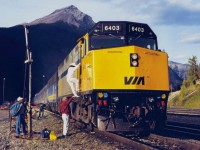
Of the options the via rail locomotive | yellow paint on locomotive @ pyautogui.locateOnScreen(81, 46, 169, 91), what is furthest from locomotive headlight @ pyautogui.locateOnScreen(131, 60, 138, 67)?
yellow paint on locomotive @ pyautogui.locateOnScreen(81, 46, 169, 91)

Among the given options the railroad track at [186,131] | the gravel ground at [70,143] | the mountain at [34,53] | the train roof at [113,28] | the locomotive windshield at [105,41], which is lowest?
the gravel ground at [70,143]

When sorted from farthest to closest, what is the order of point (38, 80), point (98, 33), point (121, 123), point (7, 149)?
point (38, 80) → point (98, 33) → point (121, 123) → point (7, 149)

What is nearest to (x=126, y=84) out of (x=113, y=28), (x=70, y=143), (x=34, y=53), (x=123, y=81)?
(x=123, y=81)

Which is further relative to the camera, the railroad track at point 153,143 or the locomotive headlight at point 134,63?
the locomotive headlight at point 134,63

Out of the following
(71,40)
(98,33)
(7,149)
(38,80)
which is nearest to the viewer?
(7,149)

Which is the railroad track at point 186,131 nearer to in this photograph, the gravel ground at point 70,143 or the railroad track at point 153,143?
the railroad track at point 153,143

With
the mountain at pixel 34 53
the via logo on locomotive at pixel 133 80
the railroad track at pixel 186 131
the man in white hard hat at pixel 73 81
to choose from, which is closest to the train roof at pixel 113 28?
the via logo on locomotive at pixel 133 80

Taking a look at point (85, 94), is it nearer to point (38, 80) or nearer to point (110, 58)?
point (110, 58)

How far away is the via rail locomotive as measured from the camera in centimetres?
1196

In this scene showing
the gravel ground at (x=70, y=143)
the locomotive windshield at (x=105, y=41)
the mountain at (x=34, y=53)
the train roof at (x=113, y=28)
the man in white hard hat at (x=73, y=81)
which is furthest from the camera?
the mountain at (x=34, y=53)

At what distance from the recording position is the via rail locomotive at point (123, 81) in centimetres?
1196

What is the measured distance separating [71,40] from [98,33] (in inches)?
5664

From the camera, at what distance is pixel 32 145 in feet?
37.6

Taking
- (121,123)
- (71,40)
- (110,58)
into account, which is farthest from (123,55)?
(71,40)
